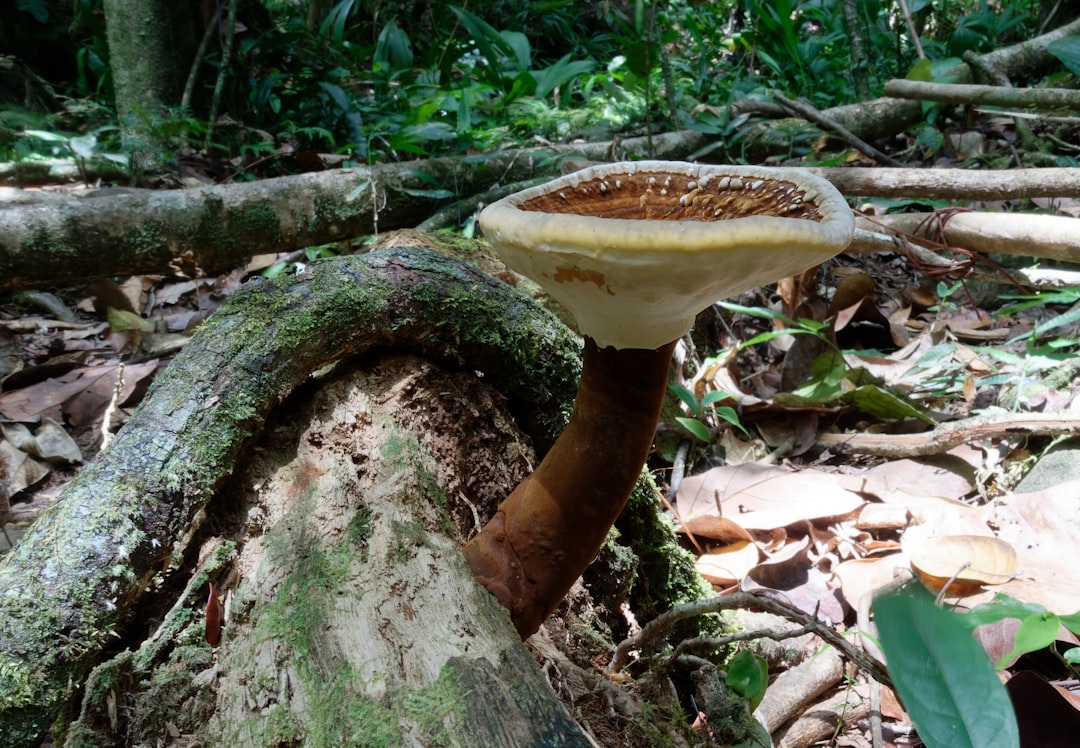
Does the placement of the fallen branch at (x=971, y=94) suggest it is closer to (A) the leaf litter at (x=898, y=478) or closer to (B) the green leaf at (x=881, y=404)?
(A) the leaf litter at (x=898, y=478)

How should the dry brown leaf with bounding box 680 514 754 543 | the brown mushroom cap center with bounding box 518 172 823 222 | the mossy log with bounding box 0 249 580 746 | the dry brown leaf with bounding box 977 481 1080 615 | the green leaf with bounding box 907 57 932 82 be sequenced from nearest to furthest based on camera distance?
1. the mossy log with bounding box 0 249 580 746
2. the brown mushroom cap center with bounding box 518 172 823 222
3. the dry brown leaf with bounding box 977 481 1080 615
4. the dry brown leaf with bounding box 680 514 754 543
5. the green leaf with bounding box 907 57 932 82

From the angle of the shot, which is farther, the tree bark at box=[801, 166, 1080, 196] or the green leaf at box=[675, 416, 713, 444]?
the tree bark at box=[801, 166, 1080, 196]

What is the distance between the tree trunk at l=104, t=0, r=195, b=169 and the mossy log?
3.83 m

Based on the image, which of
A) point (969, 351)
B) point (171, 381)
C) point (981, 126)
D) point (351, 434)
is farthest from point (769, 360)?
point (981, 126)

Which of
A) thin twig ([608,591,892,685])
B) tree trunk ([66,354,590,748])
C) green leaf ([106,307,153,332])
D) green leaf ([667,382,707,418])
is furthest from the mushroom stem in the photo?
green leaf ([106,307,153,332])

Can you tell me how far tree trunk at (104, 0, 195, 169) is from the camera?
190 inches

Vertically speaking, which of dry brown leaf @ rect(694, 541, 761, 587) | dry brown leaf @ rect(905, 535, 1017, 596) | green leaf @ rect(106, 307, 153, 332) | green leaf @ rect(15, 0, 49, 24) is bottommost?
green leaf @ rect(106, 307, 153, 332)

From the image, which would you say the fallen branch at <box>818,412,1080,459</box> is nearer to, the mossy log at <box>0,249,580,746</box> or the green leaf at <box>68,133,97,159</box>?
the mossy log at <box>0,249,580,746</box>

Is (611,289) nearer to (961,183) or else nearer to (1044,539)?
(1044,539)

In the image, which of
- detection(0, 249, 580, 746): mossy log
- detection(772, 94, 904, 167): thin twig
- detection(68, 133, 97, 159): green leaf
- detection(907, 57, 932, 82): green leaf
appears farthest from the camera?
detection(907, 57, 932, 82): green leaf

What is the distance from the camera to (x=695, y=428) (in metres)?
2.68

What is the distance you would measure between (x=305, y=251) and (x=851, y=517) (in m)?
3.01

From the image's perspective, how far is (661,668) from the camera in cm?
155

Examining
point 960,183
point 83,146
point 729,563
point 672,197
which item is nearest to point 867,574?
point 729,563
